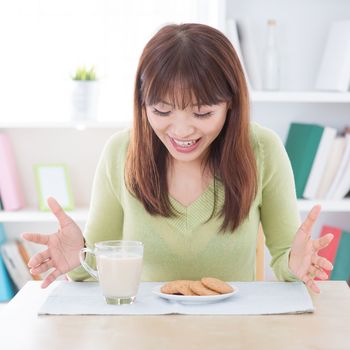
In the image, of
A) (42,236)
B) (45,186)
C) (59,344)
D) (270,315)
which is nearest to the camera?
(59,344)

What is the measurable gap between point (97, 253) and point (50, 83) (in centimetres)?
178

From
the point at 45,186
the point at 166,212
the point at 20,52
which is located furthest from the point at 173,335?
the point at 20,52

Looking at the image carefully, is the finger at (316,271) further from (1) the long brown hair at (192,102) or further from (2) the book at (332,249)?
(2) the book at (332,249)

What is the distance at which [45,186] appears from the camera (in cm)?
304

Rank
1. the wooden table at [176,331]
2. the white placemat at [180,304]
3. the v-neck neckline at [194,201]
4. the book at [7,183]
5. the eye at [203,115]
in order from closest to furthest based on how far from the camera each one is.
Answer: the wooden table at [176,331], the white placemat at [180,304], the eye at [203,115], the v-neck neckline at [194,201], the book at [7,183]

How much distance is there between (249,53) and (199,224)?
49.4 inches

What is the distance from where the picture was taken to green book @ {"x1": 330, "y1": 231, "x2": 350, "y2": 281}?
2.93 m

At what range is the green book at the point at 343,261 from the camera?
2928mm

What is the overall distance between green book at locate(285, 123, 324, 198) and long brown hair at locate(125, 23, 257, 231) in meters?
1.13

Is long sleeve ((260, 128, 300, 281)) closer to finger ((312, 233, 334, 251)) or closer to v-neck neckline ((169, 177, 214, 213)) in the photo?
v-neck neckline ((169, 177, 214, 213))

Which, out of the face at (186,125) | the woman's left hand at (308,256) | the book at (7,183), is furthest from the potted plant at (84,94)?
the woman's left hand at (308,256)

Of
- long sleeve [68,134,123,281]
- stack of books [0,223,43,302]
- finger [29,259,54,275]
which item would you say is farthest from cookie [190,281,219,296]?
stack of books [0,223,43,302]

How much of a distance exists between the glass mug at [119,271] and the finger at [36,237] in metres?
0.16

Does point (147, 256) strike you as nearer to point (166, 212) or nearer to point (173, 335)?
point (166, 212)
